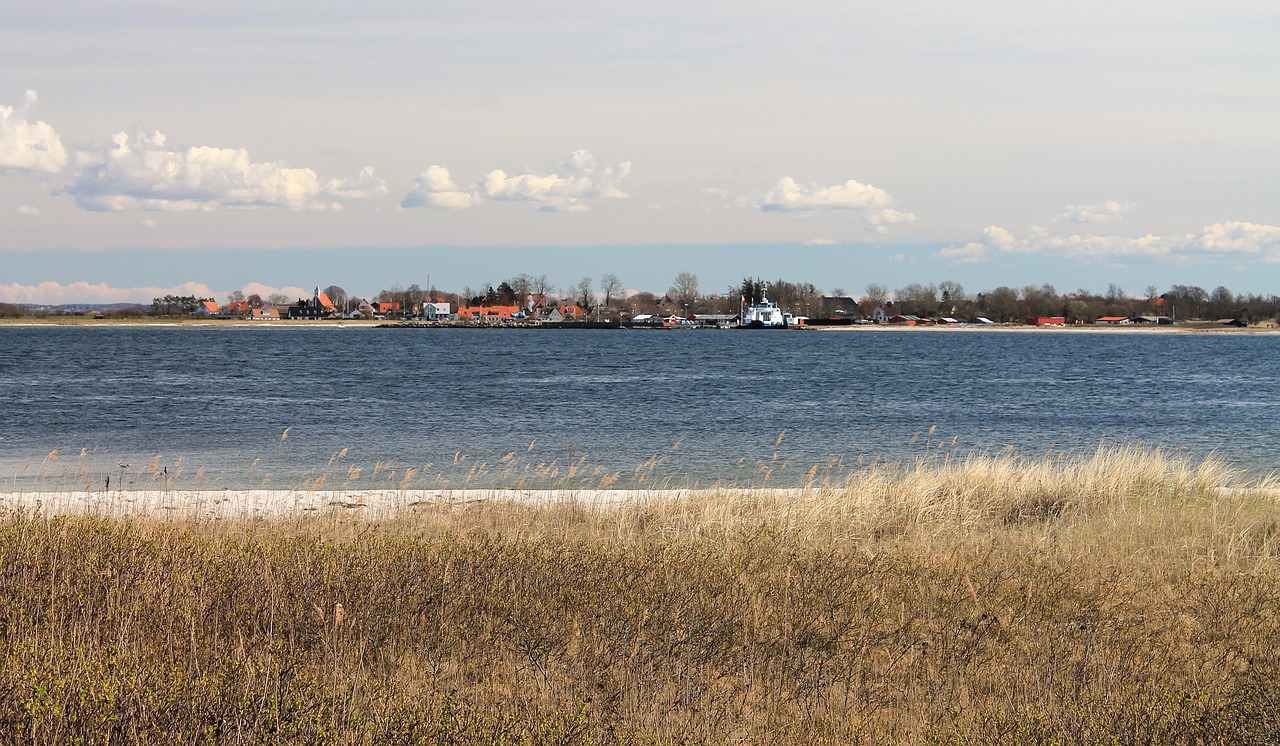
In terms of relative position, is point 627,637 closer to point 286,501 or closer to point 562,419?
point 286,501

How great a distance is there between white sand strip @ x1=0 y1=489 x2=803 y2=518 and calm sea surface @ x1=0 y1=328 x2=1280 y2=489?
1.08m

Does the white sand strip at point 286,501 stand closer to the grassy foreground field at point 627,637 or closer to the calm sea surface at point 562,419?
the calm sea surface at point 562,419

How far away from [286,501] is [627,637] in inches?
398

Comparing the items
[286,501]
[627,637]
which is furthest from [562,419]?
[627,637]

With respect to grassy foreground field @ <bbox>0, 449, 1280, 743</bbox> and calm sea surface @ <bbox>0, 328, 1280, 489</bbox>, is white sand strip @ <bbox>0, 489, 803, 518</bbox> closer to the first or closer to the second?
calm sea surface @ <bbox>0, 328, 1280, 489</bbox>

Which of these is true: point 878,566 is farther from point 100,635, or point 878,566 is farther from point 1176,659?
point 100,635

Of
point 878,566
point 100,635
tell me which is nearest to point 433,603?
point 100,635

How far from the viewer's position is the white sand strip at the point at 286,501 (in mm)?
14109

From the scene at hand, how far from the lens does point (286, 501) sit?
16.2 meters

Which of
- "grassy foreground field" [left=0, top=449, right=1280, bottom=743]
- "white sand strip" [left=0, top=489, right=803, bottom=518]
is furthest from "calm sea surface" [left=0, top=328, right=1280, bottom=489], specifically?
"grassy foreground field" [left=0, top=449, right=1280, bottom=743]

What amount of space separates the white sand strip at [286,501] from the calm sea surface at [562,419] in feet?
3.55

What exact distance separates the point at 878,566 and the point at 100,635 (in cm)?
687

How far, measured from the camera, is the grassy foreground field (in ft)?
18.8

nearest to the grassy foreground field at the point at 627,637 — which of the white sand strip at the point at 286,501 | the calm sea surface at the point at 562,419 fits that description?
the white sand strip at the point at 286,501
